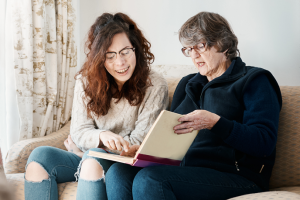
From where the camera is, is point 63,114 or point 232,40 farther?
point 63,114

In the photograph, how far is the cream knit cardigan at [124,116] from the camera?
1332mm

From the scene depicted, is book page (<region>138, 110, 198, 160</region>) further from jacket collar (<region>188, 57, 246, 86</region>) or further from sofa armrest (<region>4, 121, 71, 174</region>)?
sofa armrest (<region>4, 121, 71, 174</region>)

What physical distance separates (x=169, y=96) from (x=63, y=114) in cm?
85

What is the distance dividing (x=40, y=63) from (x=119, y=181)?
3.56 feet

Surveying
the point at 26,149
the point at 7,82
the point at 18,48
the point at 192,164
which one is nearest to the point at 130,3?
the point at 18,48

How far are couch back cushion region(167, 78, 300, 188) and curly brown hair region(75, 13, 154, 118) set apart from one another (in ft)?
2.18

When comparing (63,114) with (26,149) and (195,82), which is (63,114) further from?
(195,82)

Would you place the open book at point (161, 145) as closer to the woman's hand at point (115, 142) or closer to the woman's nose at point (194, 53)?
the woman's hand at point (115, 142)

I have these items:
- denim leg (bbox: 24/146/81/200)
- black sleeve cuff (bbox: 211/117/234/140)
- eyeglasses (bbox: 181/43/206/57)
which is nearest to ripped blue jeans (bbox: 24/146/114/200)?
denim leg (bbox: 24/146/81/200)

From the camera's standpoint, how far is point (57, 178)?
119 centimetres

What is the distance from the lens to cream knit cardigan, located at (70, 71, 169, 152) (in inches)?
52.5

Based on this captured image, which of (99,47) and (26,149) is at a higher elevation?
(99,47)

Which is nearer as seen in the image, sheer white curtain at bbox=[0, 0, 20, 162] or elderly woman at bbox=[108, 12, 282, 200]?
elderly woman at bbox=[108, 12, 282, 200]

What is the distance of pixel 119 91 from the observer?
4.66ft
